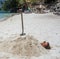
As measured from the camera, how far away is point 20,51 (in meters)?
5.60

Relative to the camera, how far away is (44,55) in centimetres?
552

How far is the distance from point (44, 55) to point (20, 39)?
0.90m

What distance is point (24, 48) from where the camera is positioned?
568 cm

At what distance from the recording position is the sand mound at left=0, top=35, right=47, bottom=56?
5.55 m

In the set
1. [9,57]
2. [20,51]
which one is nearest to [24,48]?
[20,51]

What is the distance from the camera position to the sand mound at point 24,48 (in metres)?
5.55

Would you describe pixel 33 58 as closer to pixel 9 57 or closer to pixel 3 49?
pixel 9 57

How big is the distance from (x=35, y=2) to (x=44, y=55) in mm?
34128

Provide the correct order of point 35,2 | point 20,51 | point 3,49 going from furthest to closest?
point 35,2 < point 3,49 < point 20,51

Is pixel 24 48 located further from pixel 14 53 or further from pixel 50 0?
pixel 50 0

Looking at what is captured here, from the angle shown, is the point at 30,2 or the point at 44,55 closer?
the point at 44,55

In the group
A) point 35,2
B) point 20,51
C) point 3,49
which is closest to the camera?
point 20,51

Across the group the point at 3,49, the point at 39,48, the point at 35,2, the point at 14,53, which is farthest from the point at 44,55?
the point at 35,2

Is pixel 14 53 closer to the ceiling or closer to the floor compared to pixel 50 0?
closer to the ceiling
